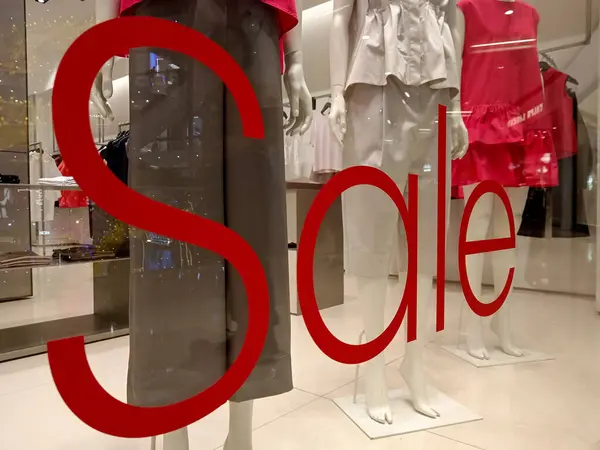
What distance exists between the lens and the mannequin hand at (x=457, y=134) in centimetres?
146

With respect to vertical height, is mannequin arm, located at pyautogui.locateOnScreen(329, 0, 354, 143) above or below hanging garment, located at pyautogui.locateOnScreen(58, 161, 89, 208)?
above

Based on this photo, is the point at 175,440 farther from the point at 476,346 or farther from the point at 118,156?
the point at 476,346

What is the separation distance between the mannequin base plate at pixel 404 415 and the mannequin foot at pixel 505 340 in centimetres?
53

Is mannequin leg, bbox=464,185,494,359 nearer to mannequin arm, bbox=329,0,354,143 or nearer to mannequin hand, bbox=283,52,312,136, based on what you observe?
mannequin arm, bbox=329,0,354,143

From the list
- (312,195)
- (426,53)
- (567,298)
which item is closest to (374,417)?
(312,195)

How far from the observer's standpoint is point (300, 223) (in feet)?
4.11

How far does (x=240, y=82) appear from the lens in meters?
0.88

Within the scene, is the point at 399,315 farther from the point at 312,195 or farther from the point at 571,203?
the point at 571,203

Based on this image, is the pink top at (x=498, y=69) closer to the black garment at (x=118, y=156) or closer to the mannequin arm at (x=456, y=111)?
the mannequin arm at (x=456, y=111)

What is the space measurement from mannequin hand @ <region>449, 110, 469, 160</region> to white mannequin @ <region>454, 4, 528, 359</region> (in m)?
0.35

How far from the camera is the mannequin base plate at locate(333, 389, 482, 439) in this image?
4.32 feet

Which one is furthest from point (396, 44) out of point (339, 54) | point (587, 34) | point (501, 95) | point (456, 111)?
point (587, 34)

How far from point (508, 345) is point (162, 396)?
1.53 meters

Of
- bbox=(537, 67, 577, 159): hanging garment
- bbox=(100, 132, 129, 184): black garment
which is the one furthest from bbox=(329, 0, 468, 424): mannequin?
bbox=(537, 67, 577, 159): hanging garment
